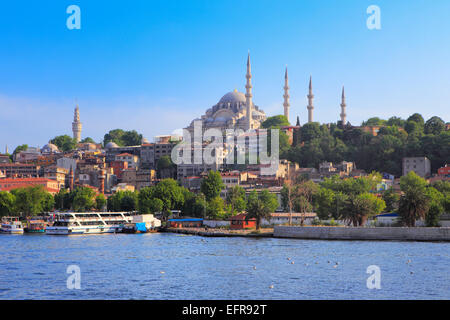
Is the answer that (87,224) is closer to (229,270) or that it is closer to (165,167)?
(229,270)

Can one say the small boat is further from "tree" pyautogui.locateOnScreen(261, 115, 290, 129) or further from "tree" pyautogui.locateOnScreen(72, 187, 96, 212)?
"tree" pyautogui.locateOnScreen(261, 115, 290, 129)

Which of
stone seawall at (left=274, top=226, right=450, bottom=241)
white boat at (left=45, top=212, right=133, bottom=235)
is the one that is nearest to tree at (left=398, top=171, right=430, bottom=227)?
stone seawall at (left=274, top=226, right=450, bottom=241)

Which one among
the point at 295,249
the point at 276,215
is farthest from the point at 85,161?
Answer: the point at 295,249

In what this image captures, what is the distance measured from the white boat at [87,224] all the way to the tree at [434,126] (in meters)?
44.4

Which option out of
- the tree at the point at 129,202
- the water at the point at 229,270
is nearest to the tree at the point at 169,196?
the tree at the point at 129,202

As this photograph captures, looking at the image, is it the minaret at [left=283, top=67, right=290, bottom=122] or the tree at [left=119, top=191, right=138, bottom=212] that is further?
the minaret at [left=283, top=67, right=290, bottom=122]

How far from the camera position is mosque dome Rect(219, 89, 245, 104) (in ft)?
404

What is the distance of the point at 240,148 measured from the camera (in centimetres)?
9519

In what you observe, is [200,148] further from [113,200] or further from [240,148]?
[113,200]

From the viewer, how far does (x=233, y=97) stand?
124500mm

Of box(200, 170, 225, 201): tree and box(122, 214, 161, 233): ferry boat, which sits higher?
box(200, 170, 225, 201): tree

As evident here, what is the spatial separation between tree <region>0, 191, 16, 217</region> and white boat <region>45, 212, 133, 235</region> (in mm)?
8796

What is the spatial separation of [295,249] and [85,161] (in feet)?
213

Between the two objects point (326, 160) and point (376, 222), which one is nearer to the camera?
point (376, 222)
